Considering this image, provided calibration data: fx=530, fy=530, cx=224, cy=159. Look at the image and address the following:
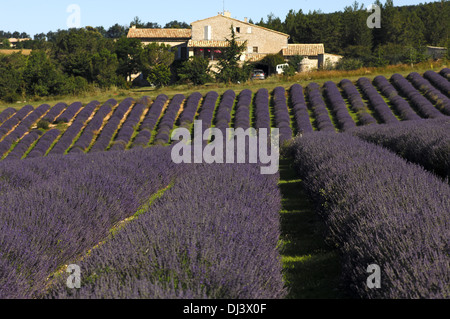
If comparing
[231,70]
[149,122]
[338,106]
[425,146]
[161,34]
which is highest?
[161,34]

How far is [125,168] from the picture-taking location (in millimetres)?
8398

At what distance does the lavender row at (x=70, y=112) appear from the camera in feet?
81.0

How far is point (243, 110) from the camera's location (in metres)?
24.6

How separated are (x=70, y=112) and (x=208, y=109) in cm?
676

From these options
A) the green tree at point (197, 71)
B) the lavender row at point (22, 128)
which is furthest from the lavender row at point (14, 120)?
the green tree at point (197, 71)

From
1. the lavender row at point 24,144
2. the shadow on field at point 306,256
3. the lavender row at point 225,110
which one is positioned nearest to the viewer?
the shadow on field at point 306,256

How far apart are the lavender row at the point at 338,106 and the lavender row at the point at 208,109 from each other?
5.57 m

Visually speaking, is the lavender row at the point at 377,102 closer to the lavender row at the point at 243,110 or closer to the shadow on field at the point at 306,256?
the lavender row at the point at 243,110

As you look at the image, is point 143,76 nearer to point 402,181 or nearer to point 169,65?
point 169,65

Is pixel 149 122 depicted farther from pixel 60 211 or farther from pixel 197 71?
pixel 60 211

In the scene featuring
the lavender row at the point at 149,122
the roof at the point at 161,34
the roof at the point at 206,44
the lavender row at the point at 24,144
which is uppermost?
the roof at the point at 161,34

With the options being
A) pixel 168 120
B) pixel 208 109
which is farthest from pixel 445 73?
pixel 168 120

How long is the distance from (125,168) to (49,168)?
2.16m
